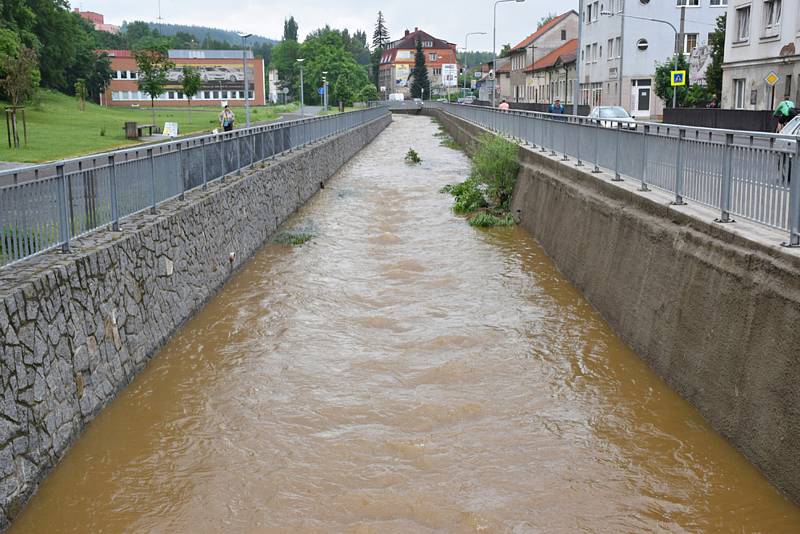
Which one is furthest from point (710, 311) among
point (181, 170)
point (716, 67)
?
point (716, 67)

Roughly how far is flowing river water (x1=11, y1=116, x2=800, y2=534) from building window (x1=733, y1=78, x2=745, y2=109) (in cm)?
3066

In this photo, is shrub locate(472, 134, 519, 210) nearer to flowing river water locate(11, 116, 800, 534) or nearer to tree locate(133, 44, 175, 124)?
flowing river water locate(11, 116, 800, 534)

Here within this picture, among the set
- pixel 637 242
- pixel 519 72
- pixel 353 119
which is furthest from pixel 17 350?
pixel 519 72

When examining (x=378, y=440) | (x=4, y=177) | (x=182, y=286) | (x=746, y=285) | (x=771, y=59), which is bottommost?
(x=378, y=440)

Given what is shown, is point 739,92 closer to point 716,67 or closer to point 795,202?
point 716,67

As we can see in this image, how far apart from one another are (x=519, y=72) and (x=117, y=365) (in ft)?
→ 332

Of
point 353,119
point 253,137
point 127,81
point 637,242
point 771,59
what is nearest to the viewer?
point 637,242

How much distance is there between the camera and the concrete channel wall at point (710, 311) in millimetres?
6758

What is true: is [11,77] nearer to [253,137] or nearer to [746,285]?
[253,137]

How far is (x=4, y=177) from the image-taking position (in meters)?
7.57

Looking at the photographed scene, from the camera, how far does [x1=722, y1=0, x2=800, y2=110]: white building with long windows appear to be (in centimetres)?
3475

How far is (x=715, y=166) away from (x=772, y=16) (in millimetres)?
31914

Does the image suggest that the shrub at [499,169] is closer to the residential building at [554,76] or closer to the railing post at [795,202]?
the railing post at [795,202]

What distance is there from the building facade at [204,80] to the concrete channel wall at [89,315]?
Result: 4478 inches
